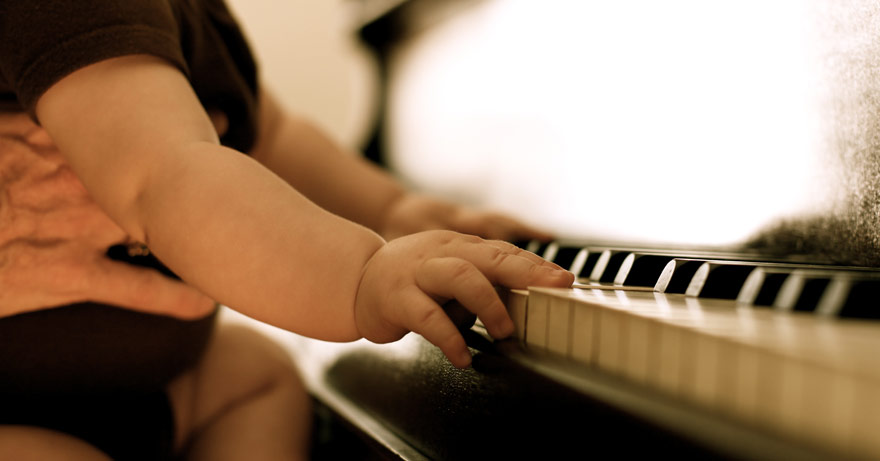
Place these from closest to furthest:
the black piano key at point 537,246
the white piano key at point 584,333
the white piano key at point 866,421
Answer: the white piano key at point 866,421
the white piano key at point 584,333
the black piano key at point 537,246

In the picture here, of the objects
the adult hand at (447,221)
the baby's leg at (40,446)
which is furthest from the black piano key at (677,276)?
the baby's leg at (40,446)

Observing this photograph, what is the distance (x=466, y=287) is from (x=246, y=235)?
14 centimetres

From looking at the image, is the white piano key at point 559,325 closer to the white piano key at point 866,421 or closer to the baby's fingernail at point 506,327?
the baby's fingernail at point 506,327

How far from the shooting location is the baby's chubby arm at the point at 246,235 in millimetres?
374

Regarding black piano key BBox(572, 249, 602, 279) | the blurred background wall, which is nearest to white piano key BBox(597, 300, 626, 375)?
black piano key BBox(572, 249, 602, 279)

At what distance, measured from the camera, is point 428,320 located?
36 cm

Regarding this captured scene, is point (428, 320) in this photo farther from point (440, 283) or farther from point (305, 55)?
point (305, 55)

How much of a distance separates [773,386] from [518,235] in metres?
0.56

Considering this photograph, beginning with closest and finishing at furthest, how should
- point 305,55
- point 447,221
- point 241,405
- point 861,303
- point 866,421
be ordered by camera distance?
point 866,421
point 861,303
point 241,405
point 447,221
point 305,55

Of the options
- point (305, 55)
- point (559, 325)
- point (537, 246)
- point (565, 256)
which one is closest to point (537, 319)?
point (559, 325)

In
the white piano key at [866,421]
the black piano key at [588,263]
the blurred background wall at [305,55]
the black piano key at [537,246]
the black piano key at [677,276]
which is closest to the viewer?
the white piano key at [866,421]

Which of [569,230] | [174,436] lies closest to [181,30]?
[174,436]

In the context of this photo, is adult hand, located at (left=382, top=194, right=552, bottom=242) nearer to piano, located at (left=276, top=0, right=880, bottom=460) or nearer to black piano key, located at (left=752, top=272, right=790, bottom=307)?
piano, located at (left=276, top=0, right=880, bottom=460)

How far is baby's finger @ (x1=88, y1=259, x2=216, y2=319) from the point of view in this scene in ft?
1.81
